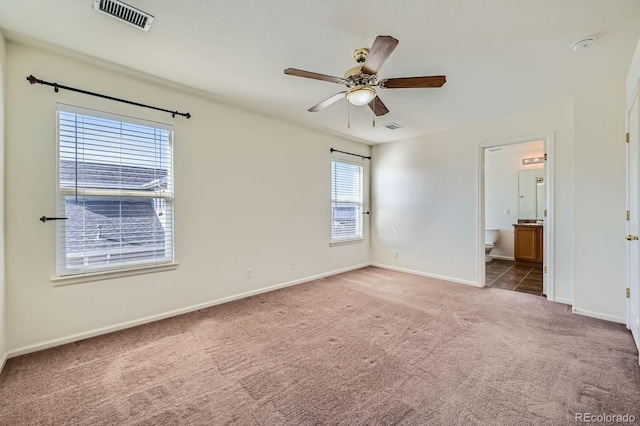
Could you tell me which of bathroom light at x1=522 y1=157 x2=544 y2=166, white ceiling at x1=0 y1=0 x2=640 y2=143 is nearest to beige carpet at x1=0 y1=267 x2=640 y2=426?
white ceiling at x1=0 y1=0 x2=640 y2=143

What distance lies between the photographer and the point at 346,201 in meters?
5.15

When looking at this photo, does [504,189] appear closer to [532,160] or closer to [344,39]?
[532,160]

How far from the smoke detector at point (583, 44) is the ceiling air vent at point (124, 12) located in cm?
322

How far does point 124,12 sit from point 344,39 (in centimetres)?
154

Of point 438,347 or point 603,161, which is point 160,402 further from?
A: point 603,161

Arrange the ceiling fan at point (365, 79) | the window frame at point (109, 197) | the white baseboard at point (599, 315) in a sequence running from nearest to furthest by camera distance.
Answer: the ceiling fan at point (365, 79) < the window frame at point (109, 197) < the white baseboard at point (599, 315)

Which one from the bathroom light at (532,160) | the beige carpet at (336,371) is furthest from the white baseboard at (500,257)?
the beige carpet at (336,371)

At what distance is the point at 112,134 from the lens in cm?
263

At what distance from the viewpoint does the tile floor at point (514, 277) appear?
163 inches

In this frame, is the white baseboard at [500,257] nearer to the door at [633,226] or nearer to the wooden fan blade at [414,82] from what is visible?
the door at [633,226]

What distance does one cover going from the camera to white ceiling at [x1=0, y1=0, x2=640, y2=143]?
180 centimetres

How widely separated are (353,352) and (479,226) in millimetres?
3025

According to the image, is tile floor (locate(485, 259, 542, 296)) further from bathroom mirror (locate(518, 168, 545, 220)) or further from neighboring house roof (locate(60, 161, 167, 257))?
neighboring house roof (locate(60, 161, 167, 257))

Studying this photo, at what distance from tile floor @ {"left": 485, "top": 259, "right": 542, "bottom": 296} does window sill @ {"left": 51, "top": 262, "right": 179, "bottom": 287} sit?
179 inches
